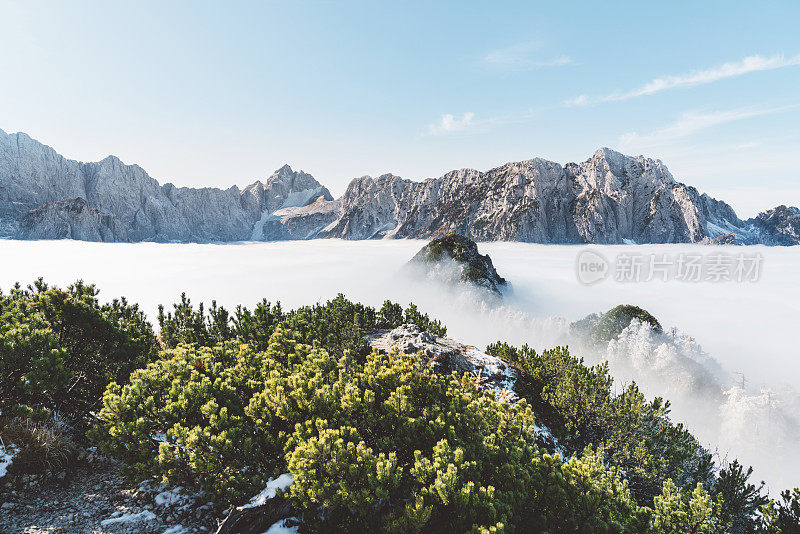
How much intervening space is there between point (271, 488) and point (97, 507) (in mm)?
5757

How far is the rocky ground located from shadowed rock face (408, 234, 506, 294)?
100426 millimetres

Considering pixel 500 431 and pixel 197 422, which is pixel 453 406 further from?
pixel 197 422

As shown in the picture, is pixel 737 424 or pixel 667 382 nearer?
pixel 737 424

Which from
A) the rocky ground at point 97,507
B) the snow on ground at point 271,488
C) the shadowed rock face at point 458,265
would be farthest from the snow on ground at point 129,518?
the shadowed rock face at point 458,265

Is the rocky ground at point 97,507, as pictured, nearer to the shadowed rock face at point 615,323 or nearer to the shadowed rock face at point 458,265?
the shadowed rock face at point 615,323

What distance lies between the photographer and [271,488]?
10.2 meters

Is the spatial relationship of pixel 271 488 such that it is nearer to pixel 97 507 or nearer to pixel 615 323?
pixel 97 507

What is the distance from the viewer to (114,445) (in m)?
A: 10.2

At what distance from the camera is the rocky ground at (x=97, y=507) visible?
31.8 ft

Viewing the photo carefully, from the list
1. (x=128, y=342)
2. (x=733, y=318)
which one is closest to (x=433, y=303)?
(x=128, y=342)

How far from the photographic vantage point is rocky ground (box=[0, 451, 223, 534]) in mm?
9695

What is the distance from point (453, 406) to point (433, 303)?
101 meters

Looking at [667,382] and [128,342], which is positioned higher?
[128,342]

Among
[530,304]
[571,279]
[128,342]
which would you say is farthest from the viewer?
[571,279]
